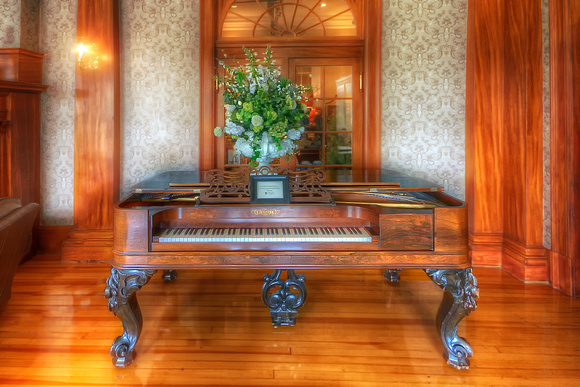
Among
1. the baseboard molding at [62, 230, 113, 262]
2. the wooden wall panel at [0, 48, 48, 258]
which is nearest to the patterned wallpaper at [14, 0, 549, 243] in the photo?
the wooden wall panel at [0, 48, 48, 258]

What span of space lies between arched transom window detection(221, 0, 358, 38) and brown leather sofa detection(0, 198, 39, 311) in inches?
110

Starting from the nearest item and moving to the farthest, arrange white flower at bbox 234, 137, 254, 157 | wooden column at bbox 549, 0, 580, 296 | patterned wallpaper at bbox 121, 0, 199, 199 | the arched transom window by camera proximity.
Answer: white flower at bbox 234, 137, 254, 157 → wooden column at bbox 549, 0, 580, 296 → patterned wallpaper at bbox 121, 0, 199, 199 → the arched transom window

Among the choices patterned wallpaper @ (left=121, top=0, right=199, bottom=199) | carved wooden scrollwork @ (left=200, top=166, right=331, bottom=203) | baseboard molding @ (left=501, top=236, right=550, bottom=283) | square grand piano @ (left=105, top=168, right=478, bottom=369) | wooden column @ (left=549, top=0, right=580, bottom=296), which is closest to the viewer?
square grand piano @ (left=105, top=168, right=478, bottom=369)

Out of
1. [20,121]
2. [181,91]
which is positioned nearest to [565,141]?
[181,91]

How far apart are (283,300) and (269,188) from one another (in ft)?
2.73

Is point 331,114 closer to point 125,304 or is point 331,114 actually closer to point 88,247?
point 88,247

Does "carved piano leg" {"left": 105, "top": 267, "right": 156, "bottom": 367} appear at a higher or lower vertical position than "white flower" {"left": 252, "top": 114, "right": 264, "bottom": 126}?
lower

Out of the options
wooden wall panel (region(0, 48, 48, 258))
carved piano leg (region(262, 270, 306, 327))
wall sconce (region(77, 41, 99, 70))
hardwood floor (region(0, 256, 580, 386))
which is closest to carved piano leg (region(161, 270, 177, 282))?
hardwood floor (region(0, 256, 580, 386))

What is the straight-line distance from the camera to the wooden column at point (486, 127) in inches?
149

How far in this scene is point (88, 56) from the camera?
3.94 metres

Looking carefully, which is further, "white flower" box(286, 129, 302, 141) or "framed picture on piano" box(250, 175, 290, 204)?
"white flower" box(286, 129, 302, 141)

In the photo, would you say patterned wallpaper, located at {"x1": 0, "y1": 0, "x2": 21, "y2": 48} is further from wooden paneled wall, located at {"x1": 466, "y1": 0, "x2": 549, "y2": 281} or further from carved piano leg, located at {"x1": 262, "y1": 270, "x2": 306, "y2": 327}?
wooden paneled wall, located at {"x1": 466, "y1": 0, "x2": 549, "y2": 281}

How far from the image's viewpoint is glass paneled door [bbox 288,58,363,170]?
4344 mm

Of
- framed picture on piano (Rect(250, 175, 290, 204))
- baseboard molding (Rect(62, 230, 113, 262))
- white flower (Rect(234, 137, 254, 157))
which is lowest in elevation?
baseboard molding (Rect(62, 230, 113, 262))
